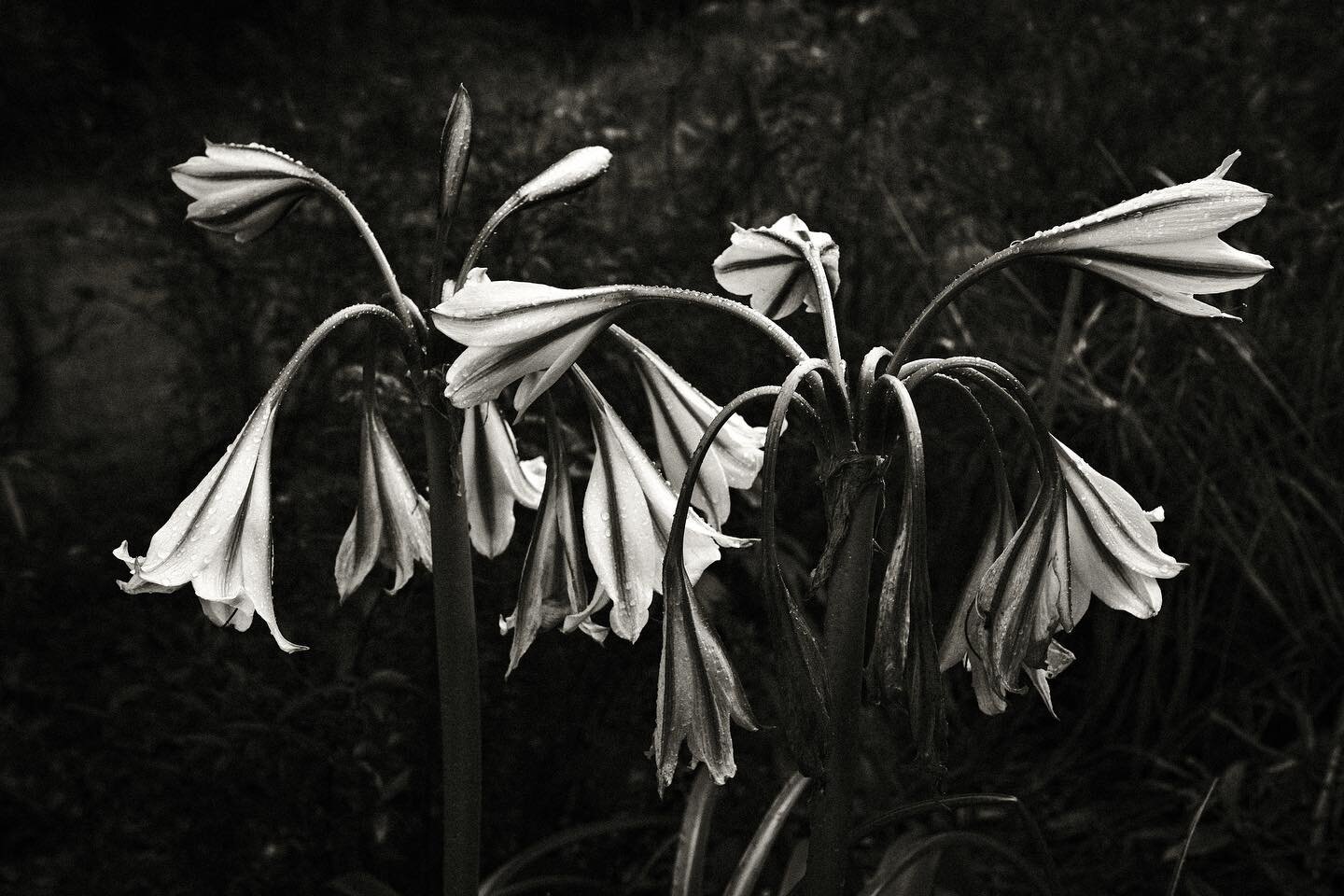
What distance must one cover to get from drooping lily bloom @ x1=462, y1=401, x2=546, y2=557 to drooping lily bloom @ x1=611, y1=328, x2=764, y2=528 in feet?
0.65

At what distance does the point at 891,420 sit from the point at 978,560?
0.71 feet

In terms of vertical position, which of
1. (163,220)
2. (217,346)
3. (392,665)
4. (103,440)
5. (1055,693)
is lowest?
(1055,693)

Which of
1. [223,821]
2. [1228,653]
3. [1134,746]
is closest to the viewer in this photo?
[223,821]

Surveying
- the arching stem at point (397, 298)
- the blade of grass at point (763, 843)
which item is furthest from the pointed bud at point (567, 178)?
the blade of grass at point (763, 843)

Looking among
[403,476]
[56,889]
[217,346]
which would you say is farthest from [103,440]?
[403,476]

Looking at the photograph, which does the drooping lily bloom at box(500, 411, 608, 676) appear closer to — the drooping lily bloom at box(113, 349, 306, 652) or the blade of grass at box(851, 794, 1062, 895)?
the drooping lily bloom at box(113, 349, 306, 652)

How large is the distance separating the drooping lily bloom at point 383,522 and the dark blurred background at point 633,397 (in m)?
0.60

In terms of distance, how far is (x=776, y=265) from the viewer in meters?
1.43

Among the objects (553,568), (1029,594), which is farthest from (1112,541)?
(553,568)

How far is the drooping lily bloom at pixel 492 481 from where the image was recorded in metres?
1.50

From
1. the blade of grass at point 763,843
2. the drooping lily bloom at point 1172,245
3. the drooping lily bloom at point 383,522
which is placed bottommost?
the blade of grass at point 763,843

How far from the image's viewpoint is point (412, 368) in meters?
1.35

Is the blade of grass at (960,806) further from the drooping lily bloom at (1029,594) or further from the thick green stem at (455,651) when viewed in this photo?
the thick green stem at (455,651)

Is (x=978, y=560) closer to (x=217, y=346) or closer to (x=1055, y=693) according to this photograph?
(x=1055, y=693)
